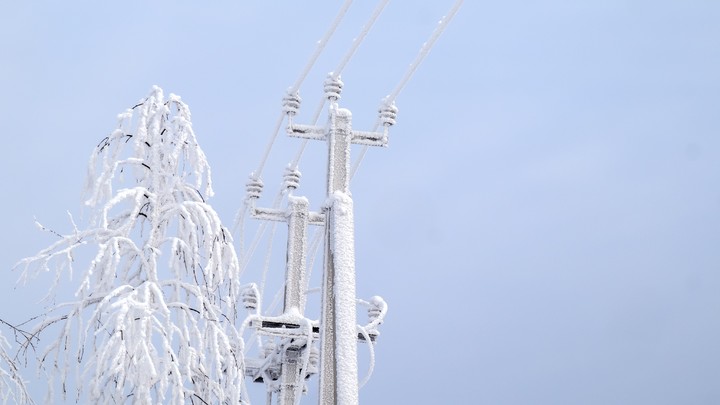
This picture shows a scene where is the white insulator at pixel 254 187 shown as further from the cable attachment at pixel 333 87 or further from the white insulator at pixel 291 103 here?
the cable attachment at pixel 333 87

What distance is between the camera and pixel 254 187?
12961mm

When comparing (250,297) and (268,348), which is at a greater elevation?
(250,297)

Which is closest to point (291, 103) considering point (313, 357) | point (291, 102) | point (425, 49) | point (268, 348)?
point (291, 102)

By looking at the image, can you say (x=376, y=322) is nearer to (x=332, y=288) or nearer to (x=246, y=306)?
(x=332, y=288)

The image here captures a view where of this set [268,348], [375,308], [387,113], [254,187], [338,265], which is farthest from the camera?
[268,348]

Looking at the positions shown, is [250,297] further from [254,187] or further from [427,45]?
[427,45]

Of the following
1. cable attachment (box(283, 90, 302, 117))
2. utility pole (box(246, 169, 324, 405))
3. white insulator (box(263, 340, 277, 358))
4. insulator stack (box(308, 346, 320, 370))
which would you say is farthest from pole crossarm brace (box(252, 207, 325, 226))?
cable attachment (box(283, 90, 302, 117))

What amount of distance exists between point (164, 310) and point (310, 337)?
380 centimetres

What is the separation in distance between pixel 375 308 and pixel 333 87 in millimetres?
2609

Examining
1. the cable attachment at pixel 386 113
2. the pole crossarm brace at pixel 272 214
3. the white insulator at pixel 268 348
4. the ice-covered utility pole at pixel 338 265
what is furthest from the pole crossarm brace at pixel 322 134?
the white insulator at pixel 268 348

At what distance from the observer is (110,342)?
662 centimetres

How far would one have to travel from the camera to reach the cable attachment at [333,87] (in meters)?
9.82

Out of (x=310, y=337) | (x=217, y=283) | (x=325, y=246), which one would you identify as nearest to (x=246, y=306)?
(x=310, y=337)

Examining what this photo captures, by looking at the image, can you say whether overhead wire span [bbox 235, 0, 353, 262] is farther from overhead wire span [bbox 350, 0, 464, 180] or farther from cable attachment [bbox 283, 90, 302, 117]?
overhead wire span [bbox 350, 0, 464, 180]
